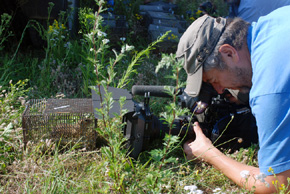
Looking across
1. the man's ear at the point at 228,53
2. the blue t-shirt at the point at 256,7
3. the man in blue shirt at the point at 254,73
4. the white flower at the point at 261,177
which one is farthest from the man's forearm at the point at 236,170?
the blue t-shirt at the point at 256,7

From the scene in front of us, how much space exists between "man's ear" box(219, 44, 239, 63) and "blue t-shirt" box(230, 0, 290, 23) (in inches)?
78.1

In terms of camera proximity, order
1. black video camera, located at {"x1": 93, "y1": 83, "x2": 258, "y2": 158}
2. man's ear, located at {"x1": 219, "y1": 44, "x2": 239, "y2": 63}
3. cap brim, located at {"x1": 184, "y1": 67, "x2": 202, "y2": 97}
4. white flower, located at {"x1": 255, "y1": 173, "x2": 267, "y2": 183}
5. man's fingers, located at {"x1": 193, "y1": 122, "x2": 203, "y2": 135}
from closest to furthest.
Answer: white flower, located at {"x1": 255, "y1": 173, "x2": 267, "y2": 183} < man's ear, located at {"x1": 219, "y1": 44, "x2": 239, "y2": 63} < cap brim, located at {"x1": 184, "y1": 67, "x2": 202, "y2": 97} < black video camera, located at {"x1": 93, "y1": 83, "x2": 258, "y2": 158} < man's fingers, located at {"x1": 193, "y1": 122, "x2": 203, "y2": 135}

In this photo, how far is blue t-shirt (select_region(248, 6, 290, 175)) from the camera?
5.08 feet

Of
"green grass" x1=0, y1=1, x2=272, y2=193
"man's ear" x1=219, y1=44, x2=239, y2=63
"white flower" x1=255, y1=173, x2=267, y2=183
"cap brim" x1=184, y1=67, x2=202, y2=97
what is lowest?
"green grass" x1=0, y1=1, x2=272, y2=193

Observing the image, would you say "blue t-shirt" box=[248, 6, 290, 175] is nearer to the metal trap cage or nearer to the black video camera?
the black video camera

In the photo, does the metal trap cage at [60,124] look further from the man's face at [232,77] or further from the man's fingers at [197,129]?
the man's face at [232,77]

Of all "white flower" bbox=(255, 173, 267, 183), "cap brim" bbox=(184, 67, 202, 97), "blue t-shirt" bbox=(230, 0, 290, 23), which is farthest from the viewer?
"blue t-shirt" bbox=(230, 0, 290, 23)

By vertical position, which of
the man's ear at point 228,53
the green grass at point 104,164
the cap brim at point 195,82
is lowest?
the green grass at point 104,164

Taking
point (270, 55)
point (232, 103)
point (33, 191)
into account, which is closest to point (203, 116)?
point (232, 103)

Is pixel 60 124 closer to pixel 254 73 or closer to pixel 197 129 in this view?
pixel 197 129

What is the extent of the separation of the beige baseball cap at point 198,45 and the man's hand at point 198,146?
0.39 m

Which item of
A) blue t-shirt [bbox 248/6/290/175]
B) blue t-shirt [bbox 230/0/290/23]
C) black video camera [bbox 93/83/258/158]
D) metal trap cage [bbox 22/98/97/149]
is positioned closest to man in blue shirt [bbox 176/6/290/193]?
blue t-shirt [bbox 248/6/290/175]

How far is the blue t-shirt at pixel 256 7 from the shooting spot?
353 centimetres

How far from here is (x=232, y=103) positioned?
2533 mm
